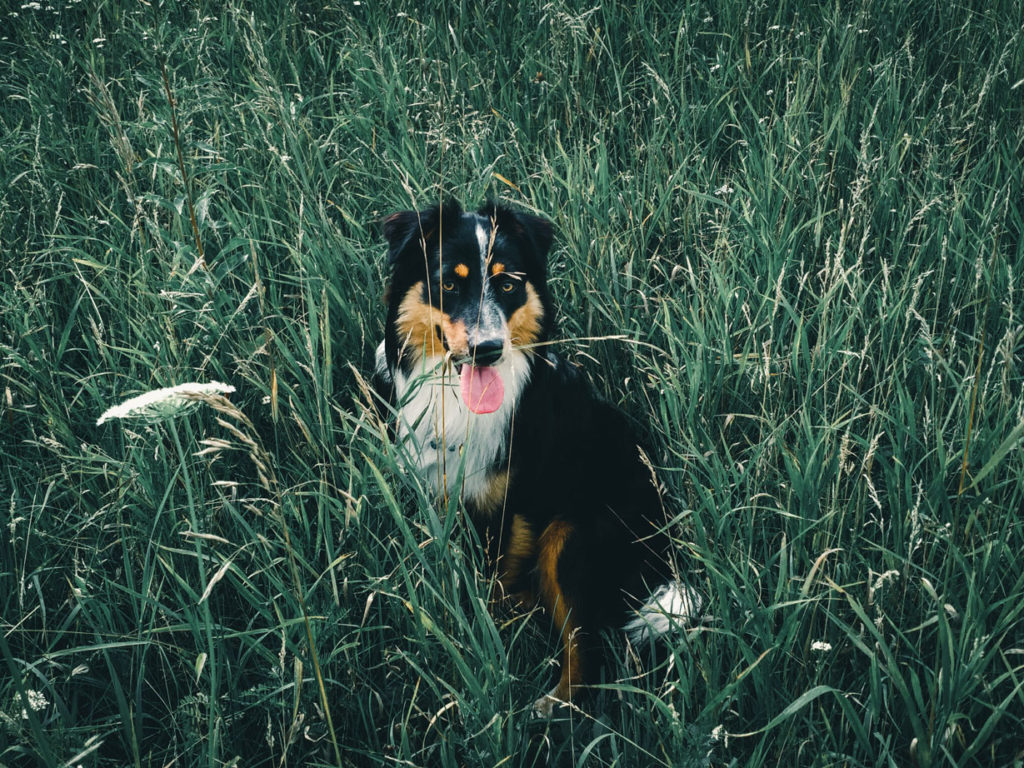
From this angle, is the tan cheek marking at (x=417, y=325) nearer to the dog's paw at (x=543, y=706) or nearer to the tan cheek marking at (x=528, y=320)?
the tan cheek marking at (x=528, y=320)

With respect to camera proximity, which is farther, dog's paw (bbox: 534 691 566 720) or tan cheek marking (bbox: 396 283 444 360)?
tan cheek marking (bbox: 396 283 444 360)

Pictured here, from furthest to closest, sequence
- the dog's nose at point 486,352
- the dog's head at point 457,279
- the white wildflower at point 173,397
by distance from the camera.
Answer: the dog's head at point 457,279, the dog's nose at point 486,352, the white wildflower at point 173,397

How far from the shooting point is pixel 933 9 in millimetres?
3590

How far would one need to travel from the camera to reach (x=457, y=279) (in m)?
2.15

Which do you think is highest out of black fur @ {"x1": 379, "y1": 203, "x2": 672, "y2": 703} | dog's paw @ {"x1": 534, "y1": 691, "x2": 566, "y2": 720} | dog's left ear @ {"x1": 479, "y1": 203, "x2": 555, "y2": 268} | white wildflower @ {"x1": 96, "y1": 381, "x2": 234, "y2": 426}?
white wildflower @ {"x1": 96, "y1": 381, "x2": 234, "y2": 426}

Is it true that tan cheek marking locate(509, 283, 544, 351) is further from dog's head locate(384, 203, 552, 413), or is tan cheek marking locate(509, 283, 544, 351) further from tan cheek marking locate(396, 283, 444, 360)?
tan cheek marking locate(396, 283, 444, 360)

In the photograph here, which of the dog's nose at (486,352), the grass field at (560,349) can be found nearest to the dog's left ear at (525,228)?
the grass field at (560,349)

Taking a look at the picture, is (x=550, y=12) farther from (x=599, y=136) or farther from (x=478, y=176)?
(x=478, y=176)

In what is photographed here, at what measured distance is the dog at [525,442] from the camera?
2111 mm

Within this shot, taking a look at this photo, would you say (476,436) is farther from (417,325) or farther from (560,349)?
(560,349)

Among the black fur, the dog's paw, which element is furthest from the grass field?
the black fur

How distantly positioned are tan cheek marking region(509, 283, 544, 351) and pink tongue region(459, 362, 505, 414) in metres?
0.17

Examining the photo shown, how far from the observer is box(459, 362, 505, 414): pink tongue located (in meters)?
1.98

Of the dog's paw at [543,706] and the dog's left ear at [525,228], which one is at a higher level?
the dog's left ear at [525,228]
